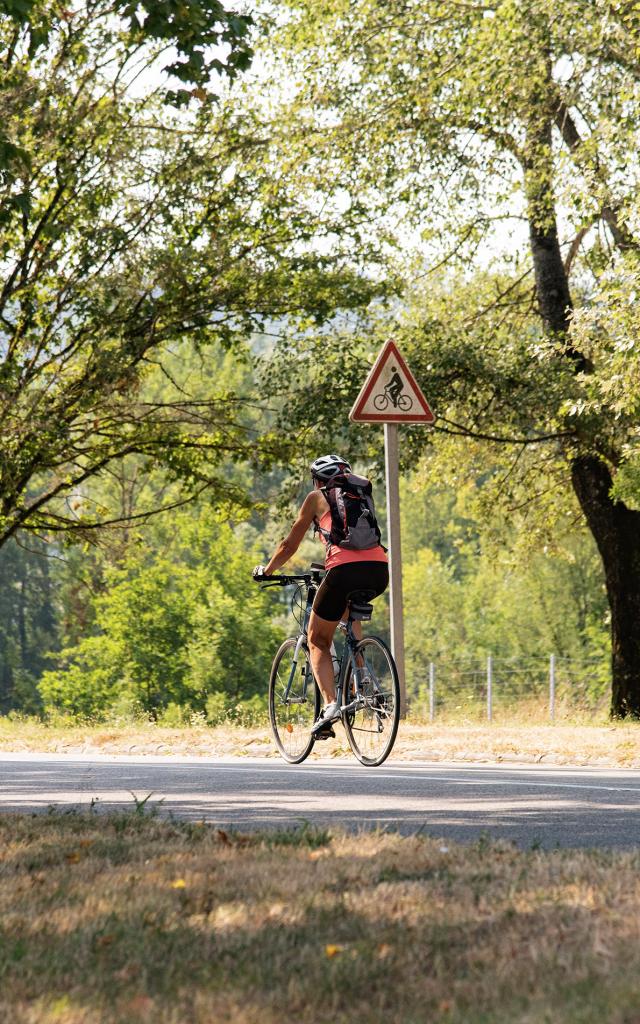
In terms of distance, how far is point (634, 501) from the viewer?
16.7 metres

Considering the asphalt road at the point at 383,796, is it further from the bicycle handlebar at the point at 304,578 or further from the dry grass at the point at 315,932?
the bicycle handlebar at the point at 304,578

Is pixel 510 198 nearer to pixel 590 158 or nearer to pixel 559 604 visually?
pixel 590 158

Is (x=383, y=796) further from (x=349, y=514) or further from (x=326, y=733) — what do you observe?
(x=349, y=514)

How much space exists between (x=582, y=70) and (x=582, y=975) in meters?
13.5

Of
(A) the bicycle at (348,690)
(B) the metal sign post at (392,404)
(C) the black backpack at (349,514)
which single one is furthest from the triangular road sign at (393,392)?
(C) the black backpack at (349,514)

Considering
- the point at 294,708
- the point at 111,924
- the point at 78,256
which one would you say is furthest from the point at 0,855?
the point at 78,256

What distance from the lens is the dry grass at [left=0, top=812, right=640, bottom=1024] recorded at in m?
3.28

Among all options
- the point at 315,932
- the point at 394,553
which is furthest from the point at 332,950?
the point at 394,553

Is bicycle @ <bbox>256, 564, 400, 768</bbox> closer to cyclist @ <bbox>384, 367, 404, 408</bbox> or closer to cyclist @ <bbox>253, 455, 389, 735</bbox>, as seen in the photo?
cyclist @ <bbox>253, 455, 389, 735</bbox>

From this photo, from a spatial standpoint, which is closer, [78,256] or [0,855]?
[0,855]

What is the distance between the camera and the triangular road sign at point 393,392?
11508 mm

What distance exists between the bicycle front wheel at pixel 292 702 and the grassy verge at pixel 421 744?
1.16 metres

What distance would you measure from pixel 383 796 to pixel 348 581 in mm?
1512

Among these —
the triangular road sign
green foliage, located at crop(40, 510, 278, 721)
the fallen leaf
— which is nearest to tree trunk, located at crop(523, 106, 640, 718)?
the triangular road sign
